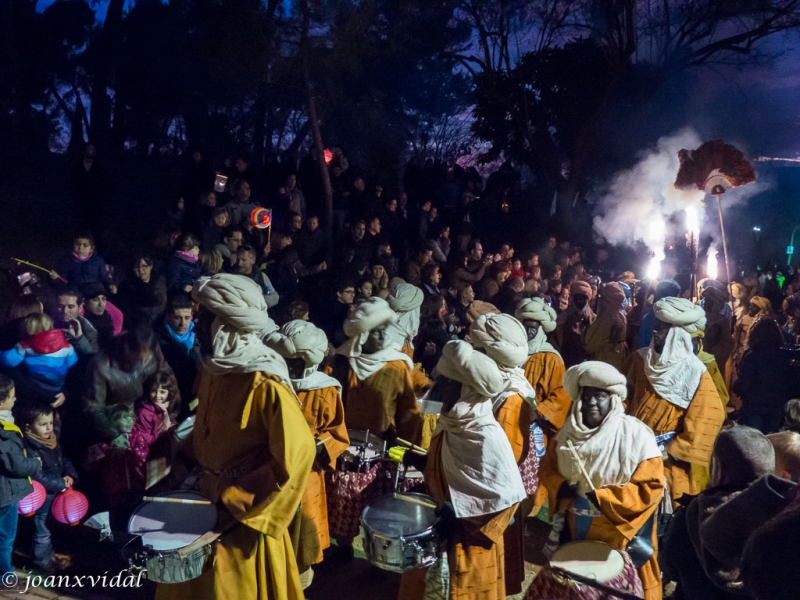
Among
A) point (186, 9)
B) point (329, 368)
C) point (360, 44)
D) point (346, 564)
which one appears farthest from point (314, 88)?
point (346, 564)

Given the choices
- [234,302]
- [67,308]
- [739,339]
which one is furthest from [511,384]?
[739,339]

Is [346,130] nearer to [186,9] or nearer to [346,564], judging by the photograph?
[186,9]

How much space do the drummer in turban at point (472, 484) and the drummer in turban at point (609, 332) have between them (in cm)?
452

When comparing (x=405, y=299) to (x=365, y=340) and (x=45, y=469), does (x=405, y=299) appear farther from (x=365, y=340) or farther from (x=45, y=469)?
(x=45, y=469)

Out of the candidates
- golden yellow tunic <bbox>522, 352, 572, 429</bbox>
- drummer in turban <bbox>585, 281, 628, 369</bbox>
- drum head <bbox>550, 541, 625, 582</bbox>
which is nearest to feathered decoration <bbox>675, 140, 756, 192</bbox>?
drummer in turban <bbox>585, 281, 628, 369</bbox>

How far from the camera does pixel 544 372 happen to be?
6078mm

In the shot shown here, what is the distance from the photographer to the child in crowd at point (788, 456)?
356 cm

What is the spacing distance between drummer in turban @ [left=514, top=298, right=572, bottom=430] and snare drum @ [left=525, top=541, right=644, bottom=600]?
2.31 meters

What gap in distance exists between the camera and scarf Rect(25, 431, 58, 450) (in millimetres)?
4617

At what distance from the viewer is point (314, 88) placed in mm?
14953

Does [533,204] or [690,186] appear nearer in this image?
[690,186]

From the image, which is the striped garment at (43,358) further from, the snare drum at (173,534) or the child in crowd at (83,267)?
the snare drum at (173,534)

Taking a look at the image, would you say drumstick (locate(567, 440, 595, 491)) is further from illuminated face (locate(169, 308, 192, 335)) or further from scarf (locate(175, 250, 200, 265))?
scarf (locate(175, 250, 200, 265))

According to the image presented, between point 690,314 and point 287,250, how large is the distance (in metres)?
5.31
